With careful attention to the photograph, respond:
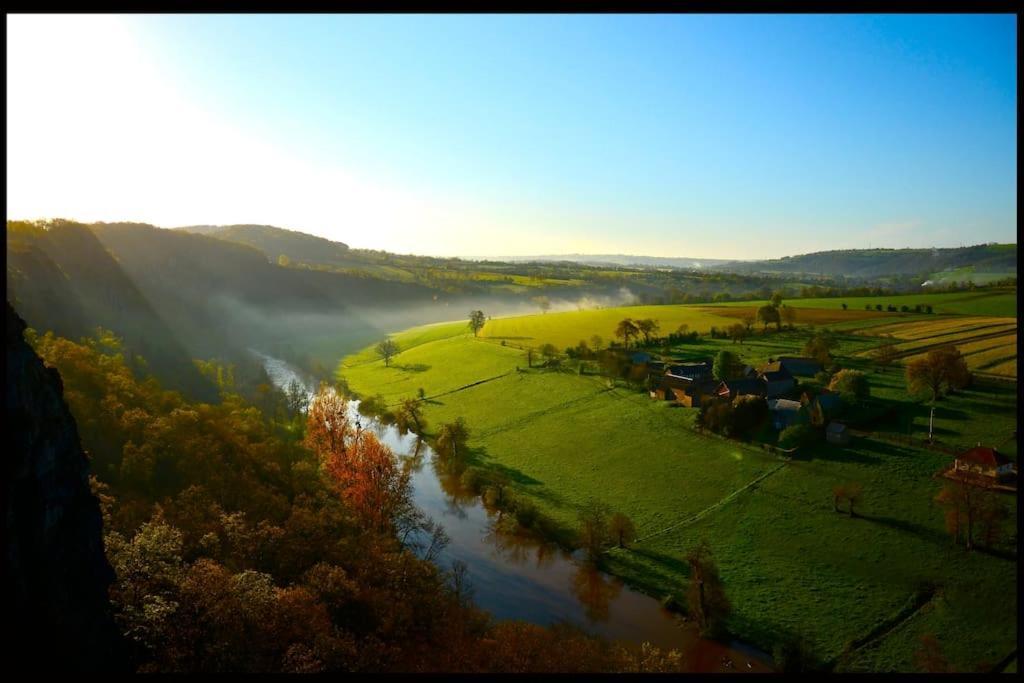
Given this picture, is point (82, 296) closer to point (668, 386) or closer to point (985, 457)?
point (668, 386)

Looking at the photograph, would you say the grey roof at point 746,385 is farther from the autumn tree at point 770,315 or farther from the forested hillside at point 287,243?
the forested hillside at point 287,243

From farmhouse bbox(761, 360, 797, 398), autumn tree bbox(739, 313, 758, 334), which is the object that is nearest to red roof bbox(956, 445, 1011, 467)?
farmhouse bbox(761, 360, 797, 398)

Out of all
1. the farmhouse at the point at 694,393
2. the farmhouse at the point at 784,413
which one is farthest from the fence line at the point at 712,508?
the farmhouse at the point at 694,393

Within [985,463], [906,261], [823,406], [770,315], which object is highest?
[906,261]

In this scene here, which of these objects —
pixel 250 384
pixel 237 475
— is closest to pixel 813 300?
pixel 250 384

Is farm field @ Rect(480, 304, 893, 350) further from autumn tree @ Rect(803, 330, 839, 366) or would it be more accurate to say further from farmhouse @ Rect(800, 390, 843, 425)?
farmhouse @ Rect(800, 390, 843, 425)

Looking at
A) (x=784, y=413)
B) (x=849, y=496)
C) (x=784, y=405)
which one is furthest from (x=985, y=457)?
(x=784, y=405)

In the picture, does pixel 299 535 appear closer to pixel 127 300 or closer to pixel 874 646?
pixel 874 646
